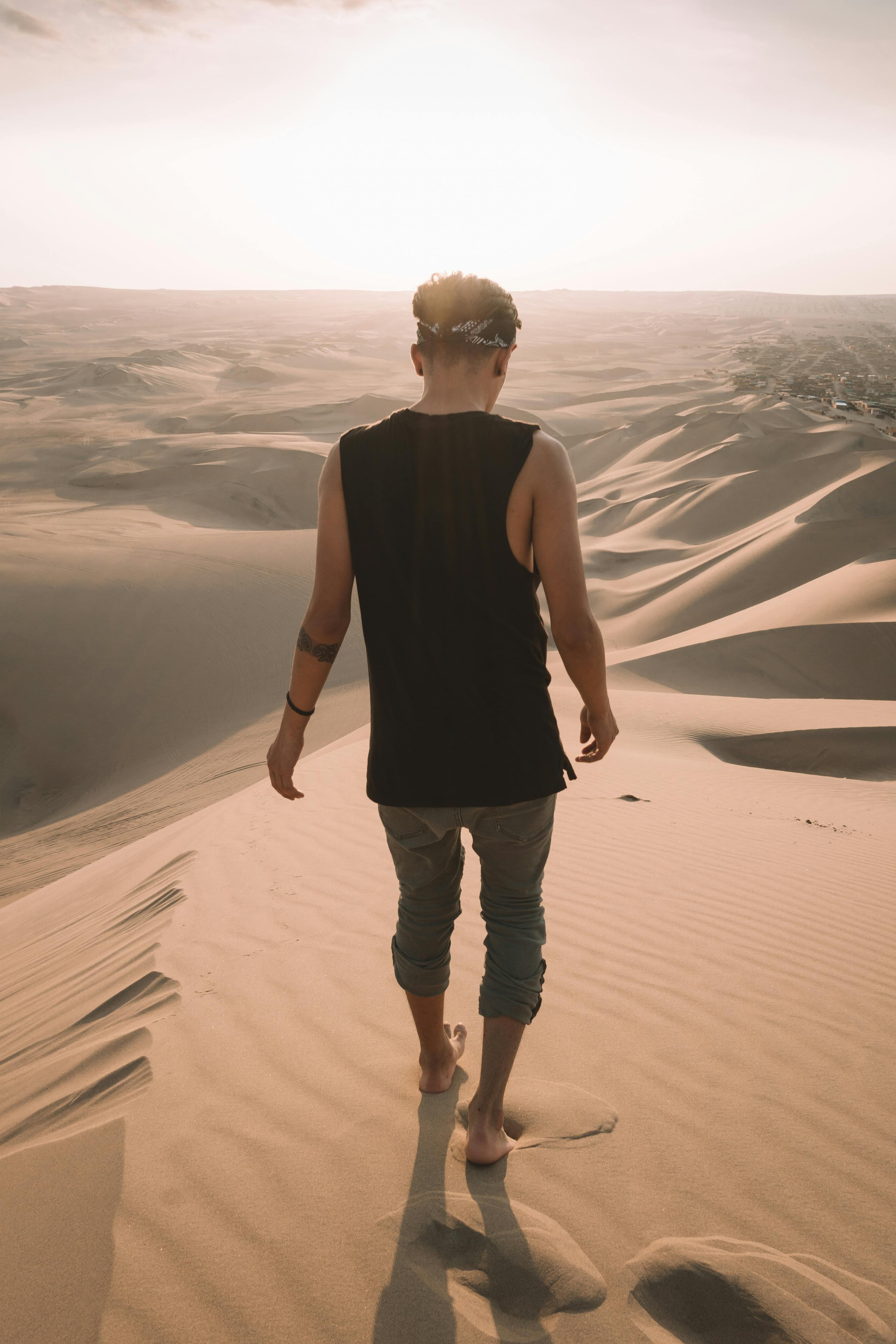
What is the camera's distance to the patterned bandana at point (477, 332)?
1.65 metres

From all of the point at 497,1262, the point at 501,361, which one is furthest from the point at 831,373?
the point at 497,1262

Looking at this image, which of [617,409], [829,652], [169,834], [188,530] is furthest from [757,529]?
[617,409]

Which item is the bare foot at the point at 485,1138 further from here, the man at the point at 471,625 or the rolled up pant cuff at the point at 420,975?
the rolled up pant cuff at the point at 420,975

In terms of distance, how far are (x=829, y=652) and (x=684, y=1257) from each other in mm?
8841

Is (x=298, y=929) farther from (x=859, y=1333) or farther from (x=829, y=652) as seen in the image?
(x=829, y=652)

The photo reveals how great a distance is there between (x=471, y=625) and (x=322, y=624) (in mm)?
391

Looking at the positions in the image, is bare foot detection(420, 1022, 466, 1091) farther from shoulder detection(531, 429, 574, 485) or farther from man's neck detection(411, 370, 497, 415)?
man's neck detection(411, 370, 497, 415)

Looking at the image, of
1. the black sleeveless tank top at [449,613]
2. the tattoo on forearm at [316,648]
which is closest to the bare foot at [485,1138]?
the black sleeveless tank top at [449,613]

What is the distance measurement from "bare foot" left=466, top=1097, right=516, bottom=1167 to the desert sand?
0.05m

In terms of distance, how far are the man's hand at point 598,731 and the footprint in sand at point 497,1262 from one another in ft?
3.16

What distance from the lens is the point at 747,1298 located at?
5.00ft

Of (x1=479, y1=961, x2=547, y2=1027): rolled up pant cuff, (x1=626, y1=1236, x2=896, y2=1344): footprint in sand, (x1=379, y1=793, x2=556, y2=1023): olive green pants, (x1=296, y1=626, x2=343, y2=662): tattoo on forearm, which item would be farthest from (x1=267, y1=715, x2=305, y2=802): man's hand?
(x1=626, y1=1236, x2=896, y2=1344): footprint in sand

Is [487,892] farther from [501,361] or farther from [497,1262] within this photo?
[501,361]

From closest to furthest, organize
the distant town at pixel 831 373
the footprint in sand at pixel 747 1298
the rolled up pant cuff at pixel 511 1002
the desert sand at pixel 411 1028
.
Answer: the footprint in sand at pixel 747 1298, the desert sand at pixel 411 1028, the rolled up pant cuff at pixel 511 1002, the distant town at pixel 831 373
